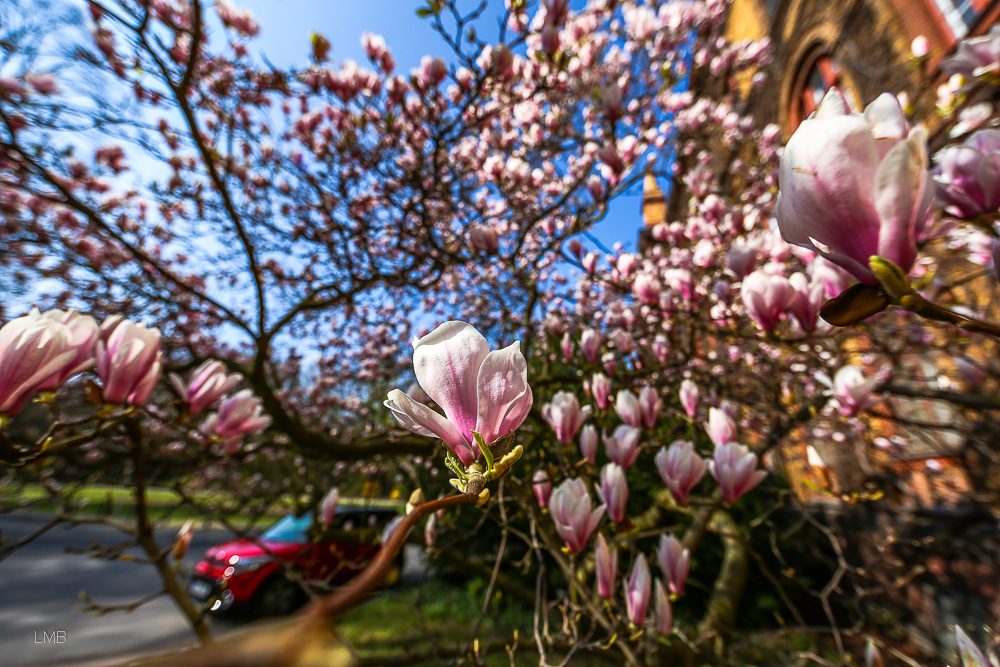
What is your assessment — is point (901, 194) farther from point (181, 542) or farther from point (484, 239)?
point (181, 542)

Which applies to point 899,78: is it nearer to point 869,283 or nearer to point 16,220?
point 869,283

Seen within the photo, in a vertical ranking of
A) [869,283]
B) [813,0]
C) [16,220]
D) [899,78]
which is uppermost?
[813,0]

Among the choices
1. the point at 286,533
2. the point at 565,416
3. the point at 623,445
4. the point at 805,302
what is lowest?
the point at 286,533

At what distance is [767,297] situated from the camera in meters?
1.20

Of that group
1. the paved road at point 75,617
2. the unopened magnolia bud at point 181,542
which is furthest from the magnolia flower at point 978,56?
the paved road at point 75,617

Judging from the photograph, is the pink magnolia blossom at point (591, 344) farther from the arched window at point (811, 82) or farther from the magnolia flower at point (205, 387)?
the arched window at point (811, 82)

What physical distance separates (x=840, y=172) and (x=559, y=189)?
13.9 feet

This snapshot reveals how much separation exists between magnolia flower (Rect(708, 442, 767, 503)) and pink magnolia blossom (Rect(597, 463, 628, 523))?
14.2 inches

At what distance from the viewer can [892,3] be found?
5.07 meters

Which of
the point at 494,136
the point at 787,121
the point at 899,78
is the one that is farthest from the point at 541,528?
the point at 787,121

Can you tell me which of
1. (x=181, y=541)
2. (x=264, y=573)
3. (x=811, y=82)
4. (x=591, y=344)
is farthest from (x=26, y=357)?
(x=811, y=82)

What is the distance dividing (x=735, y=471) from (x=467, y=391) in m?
1.23

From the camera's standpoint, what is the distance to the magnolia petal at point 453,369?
1.89ft

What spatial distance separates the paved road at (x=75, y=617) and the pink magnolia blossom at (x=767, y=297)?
12.9ft
